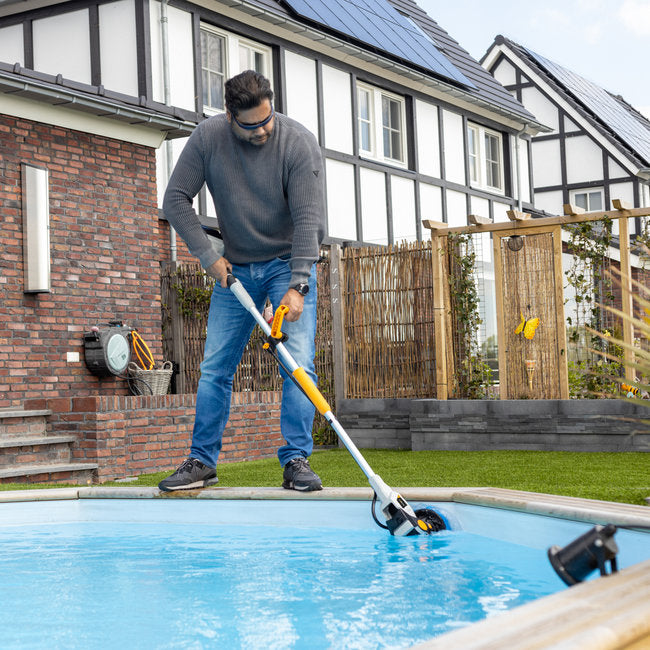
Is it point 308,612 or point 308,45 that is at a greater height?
point 308,45

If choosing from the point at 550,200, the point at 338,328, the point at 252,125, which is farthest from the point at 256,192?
the point at 550,200

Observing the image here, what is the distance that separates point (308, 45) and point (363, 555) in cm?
1164

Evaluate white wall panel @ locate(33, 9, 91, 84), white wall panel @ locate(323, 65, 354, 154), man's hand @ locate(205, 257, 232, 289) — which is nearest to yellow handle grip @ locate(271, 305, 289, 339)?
man's hand @ locate(205, 257, 232, 289)

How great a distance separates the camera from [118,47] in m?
11.7

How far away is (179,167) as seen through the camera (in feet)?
13.9

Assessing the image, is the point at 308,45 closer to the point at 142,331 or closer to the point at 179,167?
the point at 142,331

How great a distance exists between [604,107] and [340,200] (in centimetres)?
1447

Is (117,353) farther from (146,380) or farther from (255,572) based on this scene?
(255,572)

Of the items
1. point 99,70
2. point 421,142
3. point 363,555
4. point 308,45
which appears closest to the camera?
point 363,555

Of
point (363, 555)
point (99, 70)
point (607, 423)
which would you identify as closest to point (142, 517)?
point (363, 555)

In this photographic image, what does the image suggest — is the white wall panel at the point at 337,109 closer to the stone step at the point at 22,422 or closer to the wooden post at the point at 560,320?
the wooden post at the point at 560,320

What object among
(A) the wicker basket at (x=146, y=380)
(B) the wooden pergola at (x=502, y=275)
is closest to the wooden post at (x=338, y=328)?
(B) the wooden pergola at (x=502, y=275)

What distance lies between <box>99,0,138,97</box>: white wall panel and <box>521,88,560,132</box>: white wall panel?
1557cm

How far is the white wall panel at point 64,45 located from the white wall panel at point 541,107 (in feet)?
51.2
